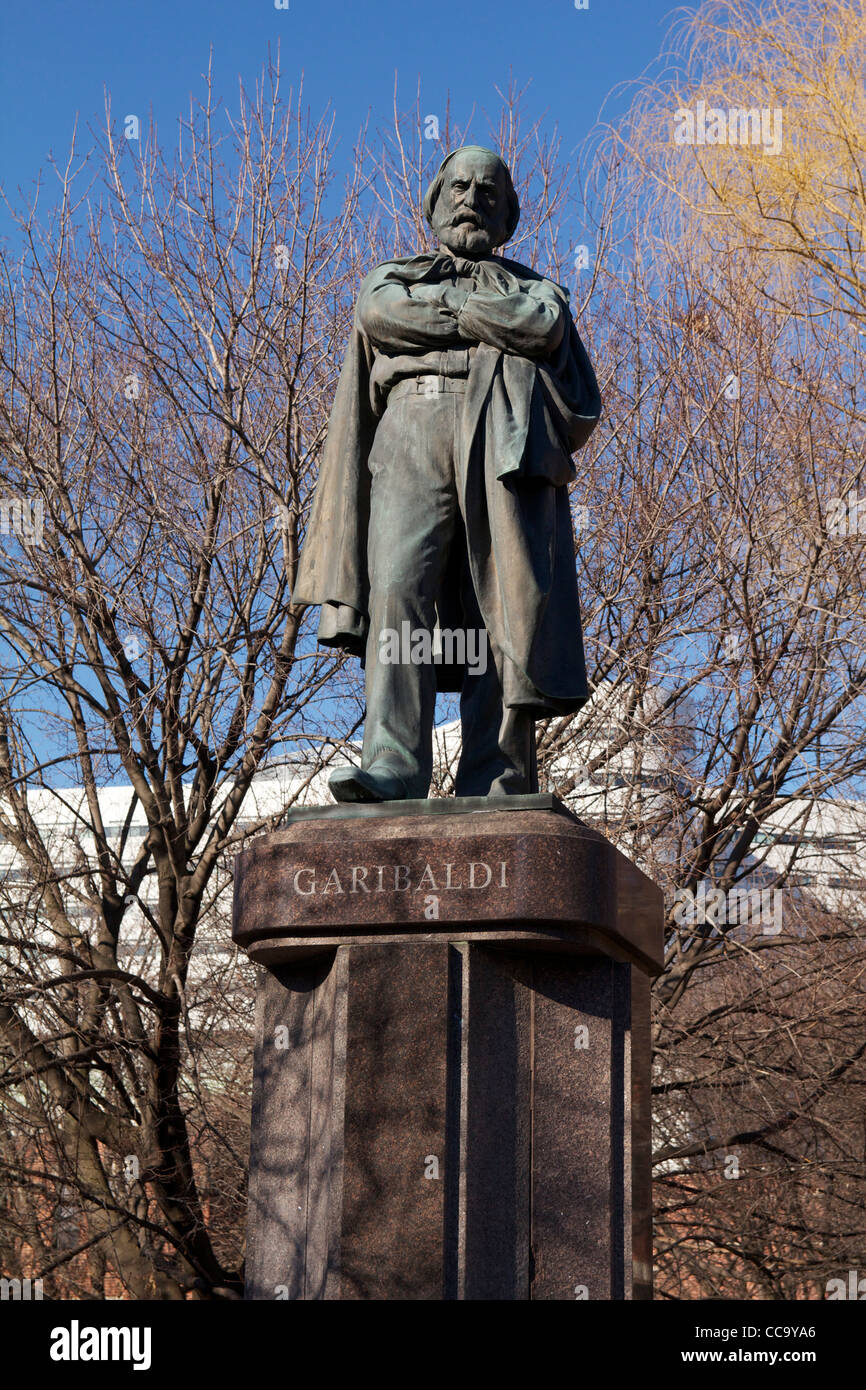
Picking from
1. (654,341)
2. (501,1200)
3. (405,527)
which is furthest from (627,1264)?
(654,341)

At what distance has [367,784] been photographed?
529 cm

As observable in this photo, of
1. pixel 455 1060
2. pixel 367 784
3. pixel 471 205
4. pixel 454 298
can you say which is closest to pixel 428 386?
pixel 454 298

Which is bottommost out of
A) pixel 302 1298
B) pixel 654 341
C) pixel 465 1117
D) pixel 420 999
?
pixel 302 1298

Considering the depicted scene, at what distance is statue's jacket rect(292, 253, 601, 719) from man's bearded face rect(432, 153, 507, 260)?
9 cm

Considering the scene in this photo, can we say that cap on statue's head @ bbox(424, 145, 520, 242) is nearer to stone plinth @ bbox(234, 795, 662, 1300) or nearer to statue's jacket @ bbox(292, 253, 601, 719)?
statue's jacket @ bbox(292, 253, 601, 719)

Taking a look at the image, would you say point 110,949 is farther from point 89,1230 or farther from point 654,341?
point 654,341

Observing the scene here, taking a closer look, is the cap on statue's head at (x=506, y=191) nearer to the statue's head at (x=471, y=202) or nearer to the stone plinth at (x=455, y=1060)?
the statue's head at (x=471, y=202)

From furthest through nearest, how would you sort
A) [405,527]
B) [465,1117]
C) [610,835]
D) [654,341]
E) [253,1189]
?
1. [654,341]
2. [610,835]
3. [405,527]
4. [253,1189]
5. [465,1117]

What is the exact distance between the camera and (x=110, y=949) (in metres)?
12.5

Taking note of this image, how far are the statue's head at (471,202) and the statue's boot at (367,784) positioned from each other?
191 cm

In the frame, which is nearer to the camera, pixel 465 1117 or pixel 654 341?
pixel 465 1117

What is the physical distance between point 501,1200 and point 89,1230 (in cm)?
761

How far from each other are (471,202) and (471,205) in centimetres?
1

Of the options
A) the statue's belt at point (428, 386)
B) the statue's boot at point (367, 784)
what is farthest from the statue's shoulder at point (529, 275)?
the statue's boot at point (367, 784)
